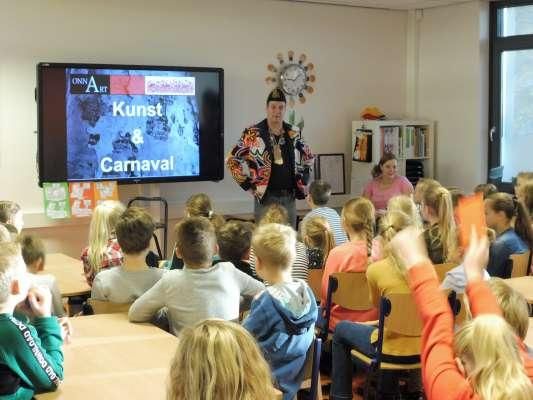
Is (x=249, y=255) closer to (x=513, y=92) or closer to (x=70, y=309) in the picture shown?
(x=70, y=309)

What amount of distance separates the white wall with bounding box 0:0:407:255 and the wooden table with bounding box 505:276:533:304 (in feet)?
11.4

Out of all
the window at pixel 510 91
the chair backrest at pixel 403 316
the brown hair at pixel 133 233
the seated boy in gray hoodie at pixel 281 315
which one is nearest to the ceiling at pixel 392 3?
the window at pixel 510 91

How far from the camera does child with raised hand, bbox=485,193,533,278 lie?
462 centimetres

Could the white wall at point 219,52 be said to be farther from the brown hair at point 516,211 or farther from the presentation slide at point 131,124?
the brown hair at point 516,211

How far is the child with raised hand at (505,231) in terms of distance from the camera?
462cm

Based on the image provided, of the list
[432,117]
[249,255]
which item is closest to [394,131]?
[432,117]

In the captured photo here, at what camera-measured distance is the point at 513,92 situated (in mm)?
7844

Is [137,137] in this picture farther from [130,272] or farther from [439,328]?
[439,328]

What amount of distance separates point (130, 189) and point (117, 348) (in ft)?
13.2

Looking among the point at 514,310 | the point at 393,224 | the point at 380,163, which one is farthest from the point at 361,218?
the point at 380,163

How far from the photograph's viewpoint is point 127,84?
6363 millimetres

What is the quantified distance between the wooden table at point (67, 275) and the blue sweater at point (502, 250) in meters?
2.26

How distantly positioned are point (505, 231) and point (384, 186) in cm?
261

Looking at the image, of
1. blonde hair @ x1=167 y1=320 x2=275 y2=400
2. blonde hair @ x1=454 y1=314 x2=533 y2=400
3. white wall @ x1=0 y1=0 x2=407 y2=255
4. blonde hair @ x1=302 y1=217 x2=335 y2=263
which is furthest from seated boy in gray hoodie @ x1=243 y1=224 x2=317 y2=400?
white wall @ x1=0 y1=0 x2=407 y2=255
